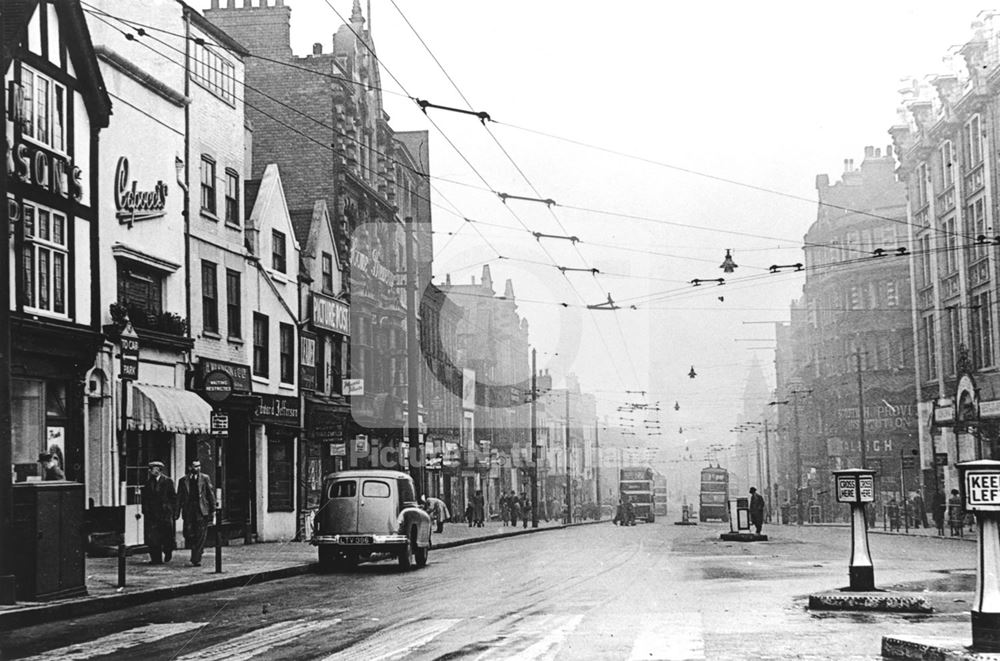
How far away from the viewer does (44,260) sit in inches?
914

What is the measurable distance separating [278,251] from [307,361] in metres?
3.91

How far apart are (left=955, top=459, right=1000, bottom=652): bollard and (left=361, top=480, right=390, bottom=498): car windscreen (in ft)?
49.3

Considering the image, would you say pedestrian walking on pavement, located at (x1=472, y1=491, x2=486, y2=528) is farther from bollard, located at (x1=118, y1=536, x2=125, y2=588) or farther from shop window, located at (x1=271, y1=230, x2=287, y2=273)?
bollard, located at (x1=118, y1=536, x2=125, y2=588)

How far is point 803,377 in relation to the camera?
3986 inches

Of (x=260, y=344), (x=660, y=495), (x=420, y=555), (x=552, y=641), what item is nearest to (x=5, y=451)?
(x=552, y=641)

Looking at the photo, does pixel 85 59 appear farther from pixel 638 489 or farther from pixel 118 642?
pixel 638 489

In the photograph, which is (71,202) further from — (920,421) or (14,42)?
(920,421)

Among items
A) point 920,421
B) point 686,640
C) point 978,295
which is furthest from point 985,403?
point 686,640

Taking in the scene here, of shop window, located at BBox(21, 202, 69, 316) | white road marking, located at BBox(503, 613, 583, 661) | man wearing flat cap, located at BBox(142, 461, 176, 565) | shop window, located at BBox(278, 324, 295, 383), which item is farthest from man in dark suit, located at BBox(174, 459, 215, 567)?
shop window, located at BBox(278, 324, 295, 383)

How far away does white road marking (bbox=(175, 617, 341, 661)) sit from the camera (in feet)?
35.1

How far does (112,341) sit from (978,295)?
3601 centimetres

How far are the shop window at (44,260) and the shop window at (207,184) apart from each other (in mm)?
7901

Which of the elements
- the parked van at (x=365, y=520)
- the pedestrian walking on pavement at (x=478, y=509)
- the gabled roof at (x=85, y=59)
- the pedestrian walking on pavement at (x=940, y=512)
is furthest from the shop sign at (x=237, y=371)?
the pedestrian walking on pavement at (x=940, y=512)

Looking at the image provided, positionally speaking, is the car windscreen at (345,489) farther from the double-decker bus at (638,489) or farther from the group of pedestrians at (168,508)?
the double-decker bus at (638,489)
